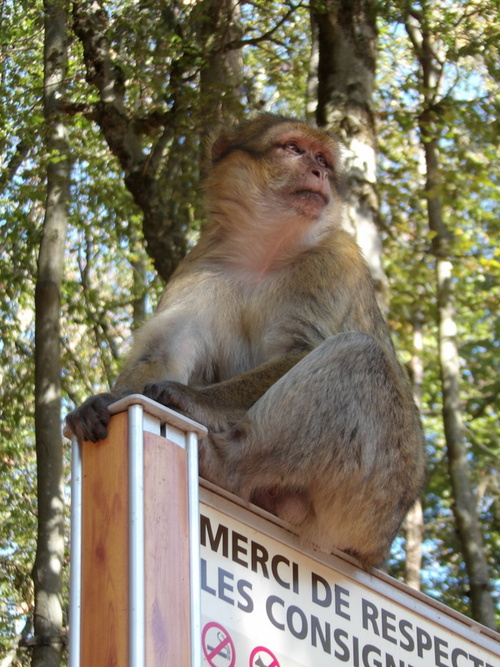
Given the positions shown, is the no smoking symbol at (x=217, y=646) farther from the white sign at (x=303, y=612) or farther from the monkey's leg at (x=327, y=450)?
the monkey's leg at (x=327, y=450)

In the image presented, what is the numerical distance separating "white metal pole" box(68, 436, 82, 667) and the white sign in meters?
0.58

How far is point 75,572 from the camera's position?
6.46ft

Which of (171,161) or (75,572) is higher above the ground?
(171,161)

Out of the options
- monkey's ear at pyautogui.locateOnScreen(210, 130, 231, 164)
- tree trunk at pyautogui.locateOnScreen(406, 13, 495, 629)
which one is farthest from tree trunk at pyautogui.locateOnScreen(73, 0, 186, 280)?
tree trunk at pyautogui.locateOnScreen(406, 13, 495, 629)

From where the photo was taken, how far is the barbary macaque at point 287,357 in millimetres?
3361

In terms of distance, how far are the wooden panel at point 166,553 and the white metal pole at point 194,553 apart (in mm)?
13

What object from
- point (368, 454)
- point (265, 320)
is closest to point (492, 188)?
point (265, 320)

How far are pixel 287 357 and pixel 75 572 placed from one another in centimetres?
191

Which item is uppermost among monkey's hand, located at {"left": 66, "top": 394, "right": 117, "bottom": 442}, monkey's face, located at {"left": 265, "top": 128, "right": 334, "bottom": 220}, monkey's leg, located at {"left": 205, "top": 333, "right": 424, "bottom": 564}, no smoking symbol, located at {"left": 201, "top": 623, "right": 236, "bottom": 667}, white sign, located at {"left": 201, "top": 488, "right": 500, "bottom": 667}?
monkey's face, located at {"left": 265, "top": 128, "right": 334, "bottom": 220}

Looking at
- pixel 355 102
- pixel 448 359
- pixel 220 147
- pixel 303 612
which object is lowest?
pixel 303 612

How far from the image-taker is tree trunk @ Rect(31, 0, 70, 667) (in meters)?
6.17

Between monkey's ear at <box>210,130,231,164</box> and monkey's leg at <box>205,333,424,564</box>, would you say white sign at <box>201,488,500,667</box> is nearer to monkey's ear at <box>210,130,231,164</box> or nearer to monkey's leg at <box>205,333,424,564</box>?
monkey's leg at <box>205,333,424,564</box>

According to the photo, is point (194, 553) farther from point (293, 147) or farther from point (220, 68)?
point (220, 68)

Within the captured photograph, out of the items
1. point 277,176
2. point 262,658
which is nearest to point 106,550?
point 262,658
